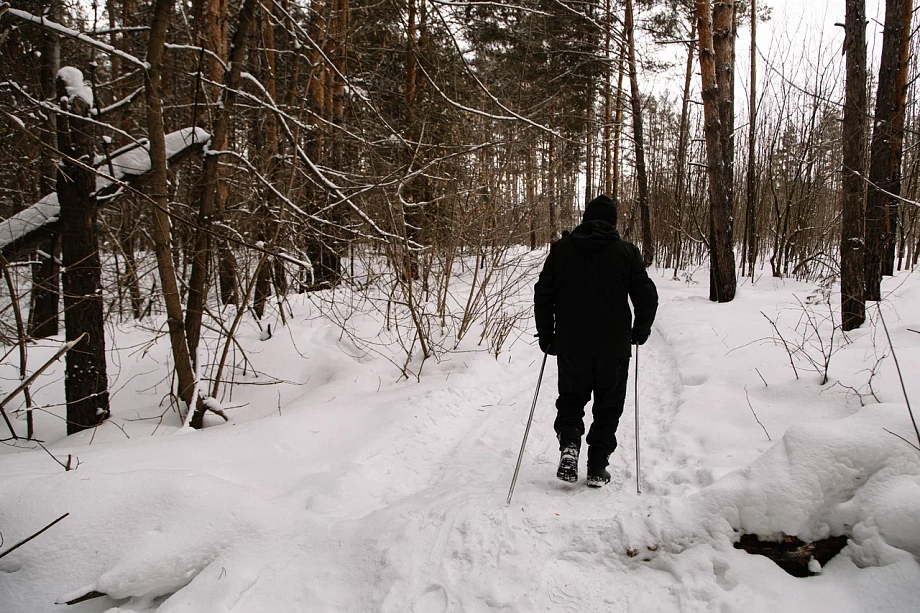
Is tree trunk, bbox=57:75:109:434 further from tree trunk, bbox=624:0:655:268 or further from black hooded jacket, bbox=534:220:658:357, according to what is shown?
tree trunk, bbox=624:0:655:268

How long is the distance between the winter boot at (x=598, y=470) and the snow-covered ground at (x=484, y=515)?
0.31 ft

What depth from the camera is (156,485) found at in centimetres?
255

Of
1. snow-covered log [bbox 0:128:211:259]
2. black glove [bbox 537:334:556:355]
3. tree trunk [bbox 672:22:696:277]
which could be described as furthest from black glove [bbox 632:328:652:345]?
tree trunk [bbox 672:22:696:277]

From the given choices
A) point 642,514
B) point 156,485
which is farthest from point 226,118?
point 642,514

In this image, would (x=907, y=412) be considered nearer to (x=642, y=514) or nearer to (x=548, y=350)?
(x=642, y=514)

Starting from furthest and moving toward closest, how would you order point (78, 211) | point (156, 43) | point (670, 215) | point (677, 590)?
point (670, 215)
point (78, 211)
point (156, 43)
point (677, 590)

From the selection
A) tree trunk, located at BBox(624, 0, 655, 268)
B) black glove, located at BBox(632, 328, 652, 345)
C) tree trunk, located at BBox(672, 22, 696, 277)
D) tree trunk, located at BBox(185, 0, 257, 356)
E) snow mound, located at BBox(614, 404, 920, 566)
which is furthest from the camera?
tree trunk, located at BBox(672, 22, 696, 277)

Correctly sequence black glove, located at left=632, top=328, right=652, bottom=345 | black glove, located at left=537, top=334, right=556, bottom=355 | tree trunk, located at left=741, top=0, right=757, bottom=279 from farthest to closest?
tree trunk, located at left=741, top=0, right=757, bottom=279 < black glove, located at left=537, top=334, right=556, bottom=355 < black glove, located at left=632, top=328, right=652, bottom=345

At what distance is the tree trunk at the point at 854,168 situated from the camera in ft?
17.8

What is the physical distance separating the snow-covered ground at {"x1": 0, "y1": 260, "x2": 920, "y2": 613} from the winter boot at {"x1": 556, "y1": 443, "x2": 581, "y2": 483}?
10 cm

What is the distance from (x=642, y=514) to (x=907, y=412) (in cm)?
138

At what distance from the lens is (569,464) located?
10.3 feet

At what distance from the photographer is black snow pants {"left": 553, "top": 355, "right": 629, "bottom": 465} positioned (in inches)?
122

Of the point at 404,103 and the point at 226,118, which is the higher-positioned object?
the point at 404,103
